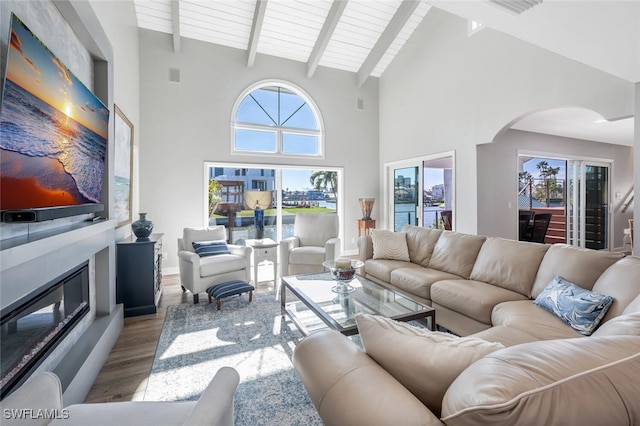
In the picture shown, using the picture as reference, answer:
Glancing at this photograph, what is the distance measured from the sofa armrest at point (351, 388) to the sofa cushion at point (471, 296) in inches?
66.6

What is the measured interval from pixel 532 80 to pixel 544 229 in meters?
3.18

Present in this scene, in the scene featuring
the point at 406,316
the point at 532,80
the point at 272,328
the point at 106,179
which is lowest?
the point at 272,328

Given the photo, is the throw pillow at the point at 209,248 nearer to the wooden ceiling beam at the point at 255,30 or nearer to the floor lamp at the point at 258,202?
the floor lamp at the point at 258,202

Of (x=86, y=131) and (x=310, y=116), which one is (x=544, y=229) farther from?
(x=86, y=131)

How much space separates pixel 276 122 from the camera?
565 cm

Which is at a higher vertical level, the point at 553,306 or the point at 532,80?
the point at 532,80

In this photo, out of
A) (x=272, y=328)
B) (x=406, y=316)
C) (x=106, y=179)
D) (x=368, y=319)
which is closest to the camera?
(x=368, y=319)

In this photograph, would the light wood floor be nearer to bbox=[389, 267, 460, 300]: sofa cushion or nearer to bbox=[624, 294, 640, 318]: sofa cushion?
bbox=[389, 267, 460, 300]: sofa cushion

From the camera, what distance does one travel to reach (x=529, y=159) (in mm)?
5426

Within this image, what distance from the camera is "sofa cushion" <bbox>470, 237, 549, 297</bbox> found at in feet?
8.06

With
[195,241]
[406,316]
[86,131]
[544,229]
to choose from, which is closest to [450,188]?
[544,229]

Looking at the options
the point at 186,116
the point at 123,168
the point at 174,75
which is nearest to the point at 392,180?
the point at 186,116

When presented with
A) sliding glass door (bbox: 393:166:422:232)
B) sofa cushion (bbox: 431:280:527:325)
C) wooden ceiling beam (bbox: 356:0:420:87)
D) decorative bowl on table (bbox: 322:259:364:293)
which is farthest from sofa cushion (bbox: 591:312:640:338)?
wooden ceiling beam (bbox: 356:0:420:87)

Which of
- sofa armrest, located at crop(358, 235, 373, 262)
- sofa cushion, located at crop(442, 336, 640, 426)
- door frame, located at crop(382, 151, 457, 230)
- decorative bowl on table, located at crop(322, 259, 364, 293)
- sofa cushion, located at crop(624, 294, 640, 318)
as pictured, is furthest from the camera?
door frame, located at crop(382, 151, 457, 230)
